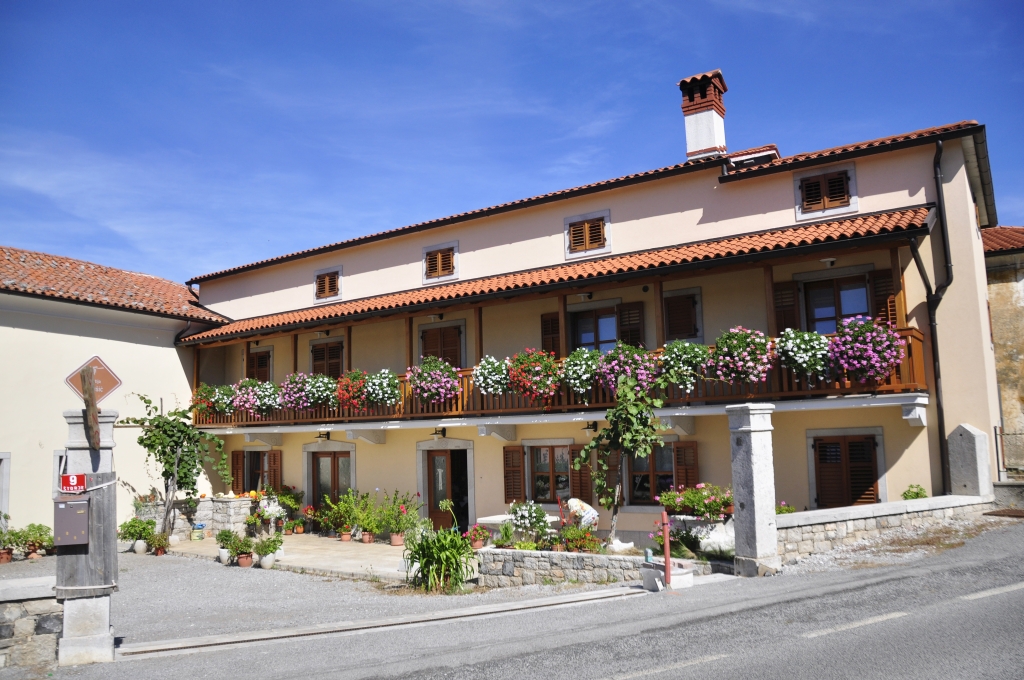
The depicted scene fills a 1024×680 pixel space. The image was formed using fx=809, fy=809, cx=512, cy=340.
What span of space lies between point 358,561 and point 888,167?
12239 millimetres

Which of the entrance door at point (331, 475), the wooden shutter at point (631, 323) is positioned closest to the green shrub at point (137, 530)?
the entrance door at point (331, 475)

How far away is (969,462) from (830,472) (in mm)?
2101

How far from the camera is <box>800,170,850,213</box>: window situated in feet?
49.1

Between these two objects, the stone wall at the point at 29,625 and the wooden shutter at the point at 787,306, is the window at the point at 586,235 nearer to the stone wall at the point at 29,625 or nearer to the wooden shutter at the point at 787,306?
the wooden shutter at the point at 787,306

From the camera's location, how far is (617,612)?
9062 millimetres

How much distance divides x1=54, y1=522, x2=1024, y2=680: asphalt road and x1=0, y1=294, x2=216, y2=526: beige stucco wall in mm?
12167

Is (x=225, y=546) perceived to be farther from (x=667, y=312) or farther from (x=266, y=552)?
(x=667, y=312)

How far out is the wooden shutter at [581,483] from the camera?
1605cm

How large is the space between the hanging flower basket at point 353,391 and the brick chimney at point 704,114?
346 inches

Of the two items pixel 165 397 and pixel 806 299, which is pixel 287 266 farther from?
pixel 806 299

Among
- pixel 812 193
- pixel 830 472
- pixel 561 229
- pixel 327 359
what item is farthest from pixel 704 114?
pixel 327 359

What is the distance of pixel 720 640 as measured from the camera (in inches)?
293

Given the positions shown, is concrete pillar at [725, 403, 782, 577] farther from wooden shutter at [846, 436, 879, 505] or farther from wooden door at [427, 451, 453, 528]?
wooden door at [427, 451, 453, 528]

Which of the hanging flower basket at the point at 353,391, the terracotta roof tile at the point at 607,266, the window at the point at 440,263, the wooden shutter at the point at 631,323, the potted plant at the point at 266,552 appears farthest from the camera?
the window at the point at 440,263
